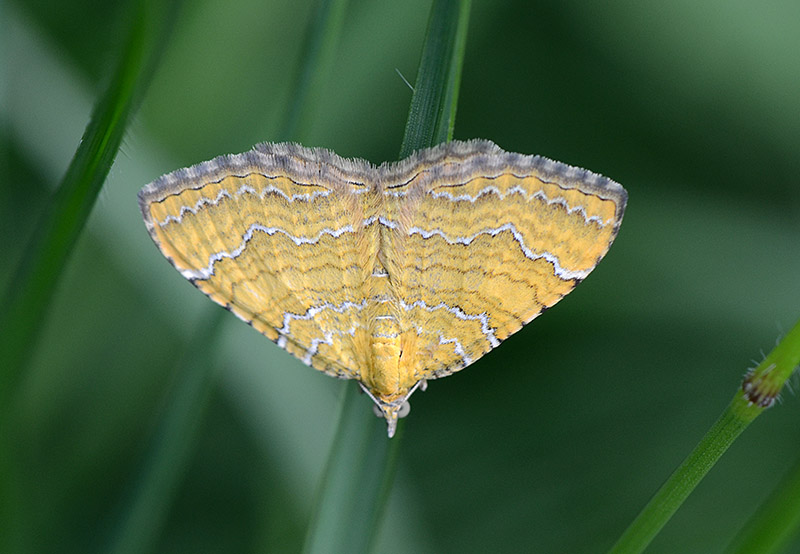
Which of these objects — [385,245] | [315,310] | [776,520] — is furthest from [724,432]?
[315,310]

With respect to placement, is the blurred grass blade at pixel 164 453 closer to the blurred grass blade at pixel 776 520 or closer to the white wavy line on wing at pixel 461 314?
the white wavy line on wing at pixel 461 314

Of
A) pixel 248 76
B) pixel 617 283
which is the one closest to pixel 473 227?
pixel 617 283

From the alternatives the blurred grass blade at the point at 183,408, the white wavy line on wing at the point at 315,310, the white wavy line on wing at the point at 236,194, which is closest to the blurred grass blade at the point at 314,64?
the blurred grass blade at the point at 183,408

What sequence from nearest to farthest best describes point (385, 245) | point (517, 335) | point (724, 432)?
point (724, 432) < point (385, 245) < point (517, 335)

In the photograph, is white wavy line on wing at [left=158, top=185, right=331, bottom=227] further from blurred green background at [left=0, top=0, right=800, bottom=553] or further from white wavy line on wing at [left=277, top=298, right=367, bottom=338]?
blurred green background at [left=0, top=0, right=800, bottom=553]

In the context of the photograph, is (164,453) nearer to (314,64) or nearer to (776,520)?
(314,64)

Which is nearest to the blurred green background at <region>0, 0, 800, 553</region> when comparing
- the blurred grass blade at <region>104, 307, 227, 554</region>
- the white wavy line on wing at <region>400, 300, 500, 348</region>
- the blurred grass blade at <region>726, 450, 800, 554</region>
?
the blurred grass blade at <region>104, 307, 227, 554</region>
